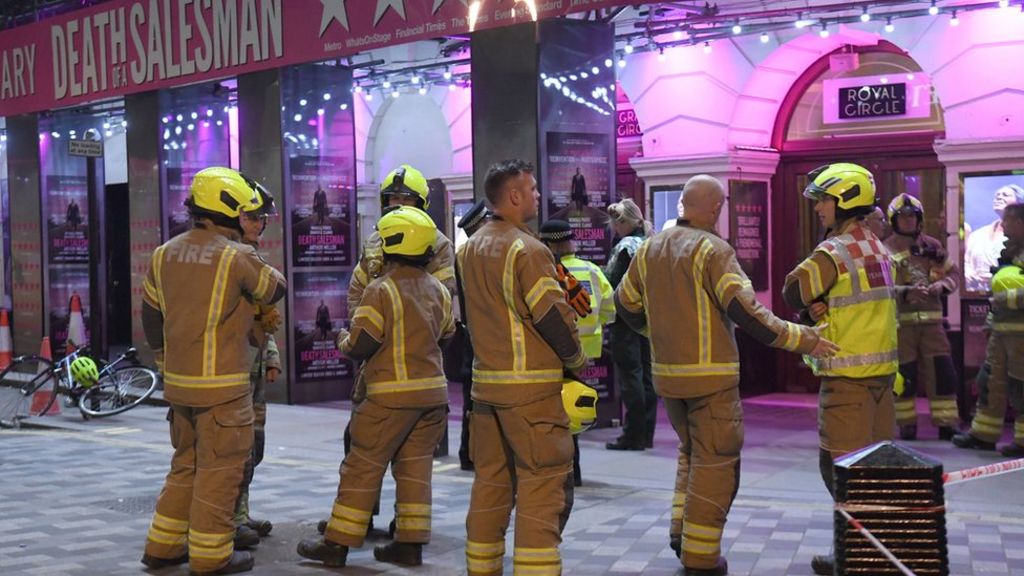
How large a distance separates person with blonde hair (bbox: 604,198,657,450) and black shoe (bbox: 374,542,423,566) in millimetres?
3813

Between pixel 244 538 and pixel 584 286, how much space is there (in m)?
3.26

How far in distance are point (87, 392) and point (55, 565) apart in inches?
282

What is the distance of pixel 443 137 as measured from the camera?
1669 cm

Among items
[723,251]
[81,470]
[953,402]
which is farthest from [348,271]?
[723,251]

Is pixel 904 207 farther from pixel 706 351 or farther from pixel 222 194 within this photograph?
pixel 222 194

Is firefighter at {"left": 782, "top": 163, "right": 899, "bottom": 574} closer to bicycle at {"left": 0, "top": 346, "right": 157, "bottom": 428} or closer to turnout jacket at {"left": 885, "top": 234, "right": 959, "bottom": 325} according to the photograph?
turnout jacket at {"left": 885, "top": 234, "right": 959, "bottom": 325}

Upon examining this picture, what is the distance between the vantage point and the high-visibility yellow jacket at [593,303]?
9.12 metres

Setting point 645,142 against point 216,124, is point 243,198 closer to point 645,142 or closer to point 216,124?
point 645,142

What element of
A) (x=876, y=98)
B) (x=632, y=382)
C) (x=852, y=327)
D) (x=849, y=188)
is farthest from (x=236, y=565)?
(x=876, y=98)

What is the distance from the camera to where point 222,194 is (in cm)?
678

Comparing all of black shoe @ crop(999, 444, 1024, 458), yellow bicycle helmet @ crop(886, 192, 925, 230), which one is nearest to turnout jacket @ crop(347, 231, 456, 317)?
yellow bicycle helmet @ crop(886, 192, 925, 230)

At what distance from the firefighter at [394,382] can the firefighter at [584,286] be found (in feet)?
7.25

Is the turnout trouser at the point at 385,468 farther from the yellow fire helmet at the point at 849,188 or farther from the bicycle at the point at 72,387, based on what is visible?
the bicycle at the point at 72,387

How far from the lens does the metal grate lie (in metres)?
3.90
